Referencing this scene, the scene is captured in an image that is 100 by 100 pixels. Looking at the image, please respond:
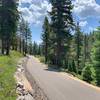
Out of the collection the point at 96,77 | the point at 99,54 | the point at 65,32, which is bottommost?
the point at 96,77

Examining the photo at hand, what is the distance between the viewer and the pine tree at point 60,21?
4988 centimetres

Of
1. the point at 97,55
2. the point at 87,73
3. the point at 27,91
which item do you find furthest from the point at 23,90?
the point at 87,73

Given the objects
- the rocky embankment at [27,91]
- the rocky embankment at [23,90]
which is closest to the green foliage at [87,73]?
the rocky embankment at [27,91]

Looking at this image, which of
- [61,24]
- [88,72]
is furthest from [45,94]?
[61,24]

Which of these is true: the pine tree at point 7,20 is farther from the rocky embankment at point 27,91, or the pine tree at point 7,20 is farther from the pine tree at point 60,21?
the rocky embankment at point 27,91

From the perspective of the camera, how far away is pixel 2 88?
574 inches

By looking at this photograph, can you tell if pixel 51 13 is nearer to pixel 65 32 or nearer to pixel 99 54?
pixel 65 32

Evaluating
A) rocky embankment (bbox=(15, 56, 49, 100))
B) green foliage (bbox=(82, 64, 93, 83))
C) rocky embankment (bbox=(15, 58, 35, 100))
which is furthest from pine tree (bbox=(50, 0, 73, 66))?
rocky embankment (bbox=(15, 58, 35, 100))

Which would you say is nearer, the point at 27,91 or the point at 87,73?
the point at 27,91

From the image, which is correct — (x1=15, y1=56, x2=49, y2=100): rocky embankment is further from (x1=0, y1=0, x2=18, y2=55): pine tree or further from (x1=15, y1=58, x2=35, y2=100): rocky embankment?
(x1=0, y1=0, x2=18, y2=55): pine tree

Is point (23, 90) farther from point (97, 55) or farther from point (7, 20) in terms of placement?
point (7, 20)

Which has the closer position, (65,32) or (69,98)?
(69,98)

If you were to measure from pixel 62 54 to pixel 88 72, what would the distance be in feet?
57.8

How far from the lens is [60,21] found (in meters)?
49.9
